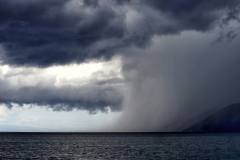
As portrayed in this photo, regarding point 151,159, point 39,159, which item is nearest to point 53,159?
point 39,159

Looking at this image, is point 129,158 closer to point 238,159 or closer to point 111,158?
point 111,158

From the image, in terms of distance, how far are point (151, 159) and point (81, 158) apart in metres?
20.7

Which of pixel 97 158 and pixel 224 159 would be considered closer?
pixel 224 159

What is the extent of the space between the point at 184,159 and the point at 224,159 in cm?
1109

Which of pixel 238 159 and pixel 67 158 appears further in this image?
pixel 67 158

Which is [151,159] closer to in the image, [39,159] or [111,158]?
[111,158]

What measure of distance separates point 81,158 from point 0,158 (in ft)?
78.7

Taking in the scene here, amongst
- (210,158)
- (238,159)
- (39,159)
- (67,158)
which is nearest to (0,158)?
(39,159)

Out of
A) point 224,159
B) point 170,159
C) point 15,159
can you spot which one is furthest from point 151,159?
point 15,159

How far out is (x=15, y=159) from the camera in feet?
295

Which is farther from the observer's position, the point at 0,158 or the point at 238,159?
the point at 0,158

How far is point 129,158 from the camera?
89.4 m

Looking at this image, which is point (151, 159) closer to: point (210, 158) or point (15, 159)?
point (210, 158)

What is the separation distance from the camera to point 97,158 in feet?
300
